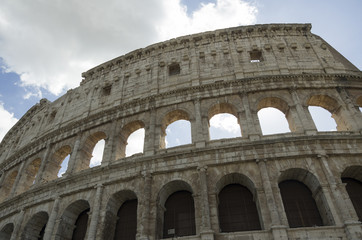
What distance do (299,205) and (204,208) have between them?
13.8 feet

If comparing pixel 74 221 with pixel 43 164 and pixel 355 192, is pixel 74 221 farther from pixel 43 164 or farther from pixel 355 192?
→ pixel 355 192

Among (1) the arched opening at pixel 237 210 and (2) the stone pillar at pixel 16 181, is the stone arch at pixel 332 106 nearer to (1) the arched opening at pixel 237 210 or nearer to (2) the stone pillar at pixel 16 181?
(1) the arched opening at pixel 237 210

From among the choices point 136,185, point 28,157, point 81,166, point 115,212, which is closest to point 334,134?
point 136,185

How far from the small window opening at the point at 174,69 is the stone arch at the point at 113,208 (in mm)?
8805

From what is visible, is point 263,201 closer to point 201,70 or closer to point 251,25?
point 201,70

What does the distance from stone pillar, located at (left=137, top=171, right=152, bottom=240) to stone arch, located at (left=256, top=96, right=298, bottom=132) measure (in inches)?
277

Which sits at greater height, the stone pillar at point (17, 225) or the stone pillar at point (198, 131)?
the stone pillar at point (198, 131)

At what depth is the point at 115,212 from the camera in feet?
43.9

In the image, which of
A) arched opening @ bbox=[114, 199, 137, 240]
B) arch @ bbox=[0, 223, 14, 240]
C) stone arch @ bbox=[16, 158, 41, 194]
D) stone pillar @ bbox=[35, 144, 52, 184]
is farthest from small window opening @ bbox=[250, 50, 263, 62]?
arch @ bbox=[0, 223, 14, 240]

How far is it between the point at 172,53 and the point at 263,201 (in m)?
12.3

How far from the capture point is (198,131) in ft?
45.9

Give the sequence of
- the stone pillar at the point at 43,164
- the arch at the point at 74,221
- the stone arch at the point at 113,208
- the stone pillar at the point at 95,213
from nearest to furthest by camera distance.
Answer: the stone pillar at the point at 95,213 → the stone arch at the point at 113,208 → the arch at the point at 74,221 → the stone pillar at the point at 43,164

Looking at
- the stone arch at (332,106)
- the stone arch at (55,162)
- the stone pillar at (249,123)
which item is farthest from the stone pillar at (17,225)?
the stone arch at (332,106)

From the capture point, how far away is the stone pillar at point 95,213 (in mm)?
12195
